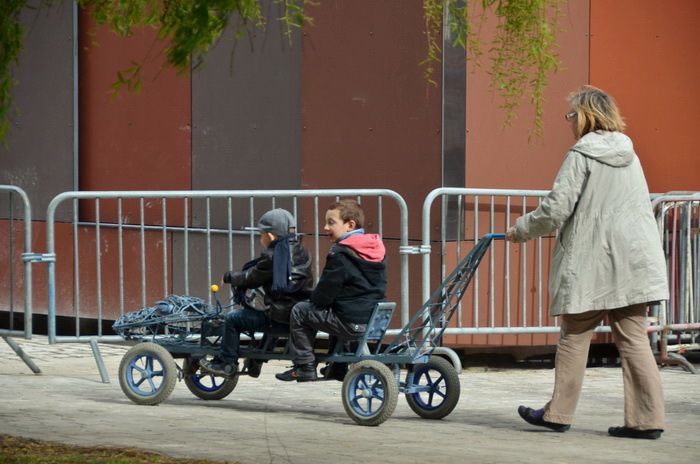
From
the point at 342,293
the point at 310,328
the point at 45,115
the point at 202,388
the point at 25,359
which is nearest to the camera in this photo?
the point at 342,293

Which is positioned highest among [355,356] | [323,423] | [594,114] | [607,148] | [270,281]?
[594,114]

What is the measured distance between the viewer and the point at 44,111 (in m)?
13.6

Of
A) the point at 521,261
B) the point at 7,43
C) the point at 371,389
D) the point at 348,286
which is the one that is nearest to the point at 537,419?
the point at 371,389

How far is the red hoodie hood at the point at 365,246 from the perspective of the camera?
8.23 meters

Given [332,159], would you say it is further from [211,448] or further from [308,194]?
[211,448]

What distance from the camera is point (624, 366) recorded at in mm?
7660

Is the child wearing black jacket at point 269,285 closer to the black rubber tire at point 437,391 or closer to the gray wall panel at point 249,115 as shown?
the black rubber tire at point 437,391

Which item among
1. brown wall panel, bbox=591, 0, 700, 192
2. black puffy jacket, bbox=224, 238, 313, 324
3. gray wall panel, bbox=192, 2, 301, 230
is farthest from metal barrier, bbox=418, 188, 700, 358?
black puffy jacket, bbox=224, 238, 313, 324

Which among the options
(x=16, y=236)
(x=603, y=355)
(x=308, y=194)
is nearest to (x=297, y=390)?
(x=308, y=194)

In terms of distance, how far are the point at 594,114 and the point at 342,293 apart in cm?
165

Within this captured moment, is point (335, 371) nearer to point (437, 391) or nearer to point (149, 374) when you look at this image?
point (437, 391)

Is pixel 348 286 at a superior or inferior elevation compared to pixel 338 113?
inferior

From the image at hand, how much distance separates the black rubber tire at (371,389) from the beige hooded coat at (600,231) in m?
0.94

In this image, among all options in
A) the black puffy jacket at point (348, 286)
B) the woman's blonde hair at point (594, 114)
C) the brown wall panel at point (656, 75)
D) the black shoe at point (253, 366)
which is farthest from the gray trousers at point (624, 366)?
the brown wall panel at point (656, 75)
